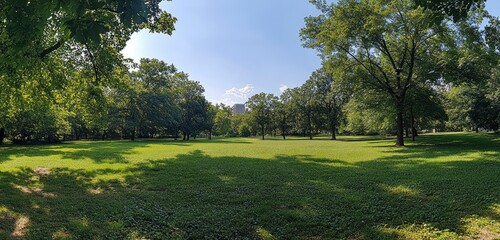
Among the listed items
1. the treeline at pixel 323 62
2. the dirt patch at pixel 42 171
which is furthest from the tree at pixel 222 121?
the dirt patch at pixel 42 171

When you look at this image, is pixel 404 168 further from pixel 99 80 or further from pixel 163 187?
pixel 99 80

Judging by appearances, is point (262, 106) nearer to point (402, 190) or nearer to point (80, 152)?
point (80, 152)

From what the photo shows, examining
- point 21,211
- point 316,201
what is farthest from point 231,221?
point 21,211

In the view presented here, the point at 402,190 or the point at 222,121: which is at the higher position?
the point at 222,121

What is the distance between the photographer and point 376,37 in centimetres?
2081

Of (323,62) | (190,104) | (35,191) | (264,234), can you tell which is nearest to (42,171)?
(35,191)

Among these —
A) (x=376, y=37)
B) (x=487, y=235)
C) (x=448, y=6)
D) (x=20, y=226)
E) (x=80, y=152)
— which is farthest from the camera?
(x=376, y=37)

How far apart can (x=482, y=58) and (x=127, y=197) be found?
70.2ft

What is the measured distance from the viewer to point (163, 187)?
29.6 ft

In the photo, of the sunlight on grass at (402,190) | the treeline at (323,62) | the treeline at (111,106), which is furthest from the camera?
the treeline at (111,106)

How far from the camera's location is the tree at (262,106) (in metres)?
67.4

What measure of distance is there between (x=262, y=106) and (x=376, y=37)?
46666 mm

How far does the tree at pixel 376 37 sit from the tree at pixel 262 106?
43.3 metres

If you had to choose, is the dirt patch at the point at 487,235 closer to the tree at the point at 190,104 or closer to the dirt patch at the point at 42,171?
the dirt patch at the point at 42,171
